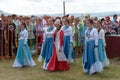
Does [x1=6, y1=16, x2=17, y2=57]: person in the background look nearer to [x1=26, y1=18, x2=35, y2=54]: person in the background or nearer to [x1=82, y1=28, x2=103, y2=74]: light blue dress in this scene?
[x1=26, y1=18, x2=35, y2=54]: person in the background

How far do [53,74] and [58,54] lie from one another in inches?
36.2

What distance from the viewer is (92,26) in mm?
10922

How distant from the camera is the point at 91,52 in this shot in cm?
1097

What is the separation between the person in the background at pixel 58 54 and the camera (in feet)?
38.4

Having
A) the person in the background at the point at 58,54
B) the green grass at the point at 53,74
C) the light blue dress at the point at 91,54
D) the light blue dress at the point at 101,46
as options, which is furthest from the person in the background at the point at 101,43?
the person in the background at the point at 58,54

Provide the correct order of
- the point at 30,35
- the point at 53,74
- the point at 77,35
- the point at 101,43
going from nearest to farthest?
the point at 53,74 → the point at 101,43 → the point at 30,35 → the point at 77,35

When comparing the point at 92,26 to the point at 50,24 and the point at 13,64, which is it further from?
the point at 13,64

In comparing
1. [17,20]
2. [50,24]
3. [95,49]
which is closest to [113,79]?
[95,49]

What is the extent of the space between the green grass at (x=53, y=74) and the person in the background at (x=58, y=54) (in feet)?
1.03

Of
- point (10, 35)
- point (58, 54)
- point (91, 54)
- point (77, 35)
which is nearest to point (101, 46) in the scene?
point (91, 54)

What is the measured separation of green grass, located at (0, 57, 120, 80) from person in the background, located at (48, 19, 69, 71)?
31cm

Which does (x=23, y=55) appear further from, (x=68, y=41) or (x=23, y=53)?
(x=68, y=41)

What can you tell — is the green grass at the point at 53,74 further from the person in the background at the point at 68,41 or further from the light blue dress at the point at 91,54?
the person in the background at the point at 68,41

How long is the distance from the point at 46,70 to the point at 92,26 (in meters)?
2.27
